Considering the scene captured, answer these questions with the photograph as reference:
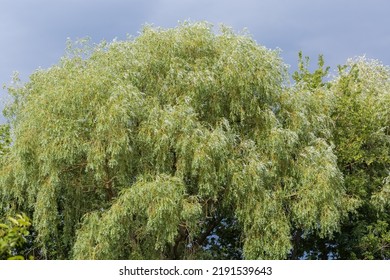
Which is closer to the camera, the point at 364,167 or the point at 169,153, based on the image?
the point at 169,153

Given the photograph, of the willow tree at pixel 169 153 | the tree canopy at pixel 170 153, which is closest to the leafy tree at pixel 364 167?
the tree canopy at pixel 170 153

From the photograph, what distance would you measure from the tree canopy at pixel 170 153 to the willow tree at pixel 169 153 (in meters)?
0.04

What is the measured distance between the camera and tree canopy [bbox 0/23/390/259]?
15.5 m

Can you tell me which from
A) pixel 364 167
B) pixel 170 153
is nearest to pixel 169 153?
pixel 170 153

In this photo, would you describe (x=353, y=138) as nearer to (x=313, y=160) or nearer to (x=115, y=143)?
(x=313, y=160)

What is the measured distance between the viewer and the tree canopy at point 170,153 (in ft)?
50.8

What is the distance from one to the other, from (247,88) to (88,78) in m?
4.46

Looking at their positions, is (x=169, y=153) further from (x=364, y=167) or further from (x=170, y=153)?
(x=364, y=167)

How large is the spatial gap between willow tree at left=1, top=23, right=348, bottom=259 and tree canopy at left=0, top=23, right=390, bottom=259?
39 mm

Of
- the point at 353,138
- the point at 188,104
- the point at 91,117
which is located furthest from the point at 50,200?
the point at 353,138

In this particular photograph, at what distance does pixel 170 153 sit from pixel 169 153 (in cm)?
9

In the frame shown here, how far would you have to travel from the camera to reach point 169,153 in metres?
15.9

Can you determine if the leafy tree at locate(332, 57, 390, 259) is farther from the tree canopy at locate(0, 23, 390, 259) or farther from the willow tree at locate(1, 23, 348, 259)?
the willow tree at locate(1, 23, 348, 259)

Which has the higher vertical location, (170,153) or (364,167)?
(364,167)
